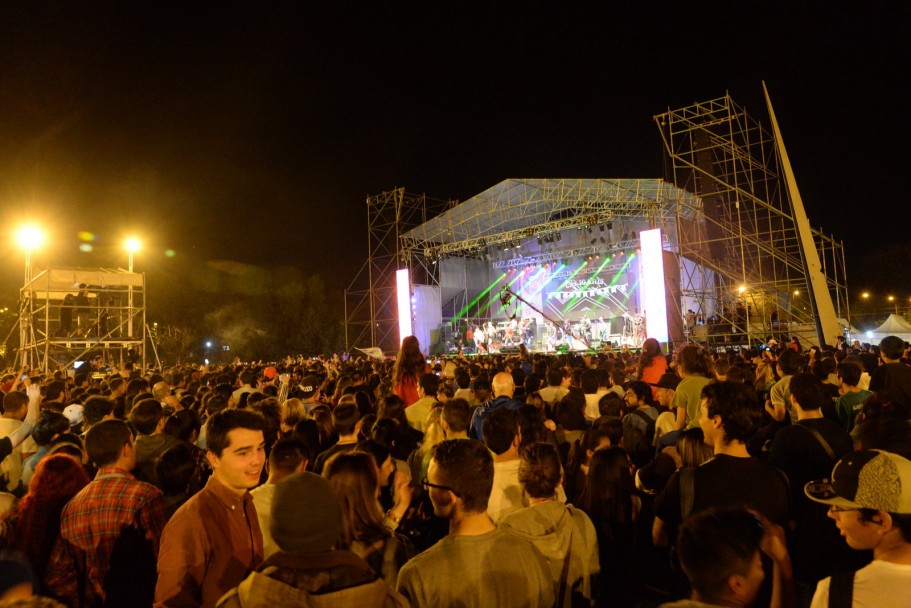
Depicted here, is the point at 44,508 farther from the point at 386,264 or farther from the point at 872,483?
the point at 386,264

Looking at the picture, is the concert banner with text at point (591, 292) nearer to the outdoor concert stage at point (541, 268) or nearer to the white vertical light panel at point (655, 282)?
the outdoor concert stage at point (541, 268)

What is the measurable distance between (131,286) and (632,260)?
19.8 m

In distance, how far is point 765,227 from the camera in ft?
86.4

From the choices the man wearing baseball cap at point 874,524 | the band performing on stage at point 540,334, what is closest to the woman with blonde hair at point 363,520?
the man wearing baseball cap at point 874,524

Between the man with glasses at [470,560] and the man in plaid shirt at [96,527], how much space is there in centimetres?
143

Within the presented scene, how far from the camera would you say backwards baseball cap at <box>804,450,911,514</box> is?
165cm

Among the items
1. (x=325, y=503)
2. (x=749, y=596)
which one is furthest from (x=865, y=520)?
(x=325, y=503)

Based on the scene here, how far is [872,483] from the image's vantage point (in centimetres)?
172

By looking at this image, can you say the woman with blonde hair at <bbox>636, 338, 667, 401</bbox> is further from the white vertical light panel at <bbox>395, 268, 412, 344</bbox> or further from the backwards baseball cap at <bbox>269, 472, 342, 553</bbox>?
the white vertical light panel at <bbox>395, 268, 412, 344</bbox>

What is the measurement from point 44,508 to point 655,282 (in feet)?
60.5

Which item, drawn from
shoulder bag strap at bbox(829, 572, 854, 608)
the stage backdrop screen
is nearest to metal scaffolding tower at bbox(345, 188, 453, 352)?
the stage backdrop screen

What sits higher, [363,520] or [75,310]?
[75,310]

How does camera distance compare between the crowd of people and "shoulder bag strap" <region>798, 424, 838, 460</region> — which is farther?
"shoulder bag strap" <region>798, 424, 838, 460</region>

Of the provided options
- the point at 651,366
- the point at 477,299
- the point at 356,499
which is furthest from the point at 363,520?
the point at 477,299
